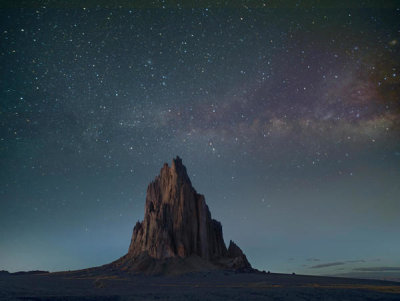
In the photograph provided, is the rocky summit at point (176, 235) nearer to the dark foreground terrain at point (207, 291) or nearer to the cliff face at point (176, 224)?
the cliff face at point (176, 224)

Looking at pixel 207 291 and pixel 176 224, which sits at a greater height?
pixel 176 224

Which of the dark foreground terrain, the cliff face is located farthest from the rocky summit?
the dark foreground terrain

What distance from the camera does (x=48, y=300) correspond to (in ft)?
59.3

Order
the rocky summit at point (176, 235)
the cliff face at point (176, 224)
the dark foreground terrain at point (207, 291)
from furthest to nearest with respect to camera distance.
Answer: the cliff face at point (176, 224) → the rocky summit at point (176, 235) → the dark foreground terrain at point (207, 291)

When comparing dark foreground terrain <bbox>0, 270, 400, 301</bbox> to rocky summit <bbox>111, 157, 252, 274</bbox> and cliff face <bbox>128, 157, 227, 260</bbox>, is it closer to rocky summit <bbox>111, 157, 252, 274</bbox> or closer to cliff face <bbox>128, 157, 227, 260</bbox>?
rocky summit <bbox>111, 157, 252, 274</bbox>

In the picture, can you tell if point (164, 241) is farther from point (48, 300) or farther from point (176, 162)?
point (48, 300)

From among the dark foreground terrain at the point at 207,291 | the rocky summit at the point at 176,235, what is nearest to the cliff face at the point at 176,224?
the rocky summit at the point at 176,235

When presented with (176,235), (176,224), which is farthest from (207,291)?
(176,224)

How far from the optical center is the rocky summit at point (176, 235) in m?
66.5

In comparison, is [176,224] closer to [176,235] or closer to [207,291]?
[176,235]

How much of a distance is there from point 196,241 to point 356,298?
190 ft

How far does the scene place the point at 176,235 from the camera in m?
74.1

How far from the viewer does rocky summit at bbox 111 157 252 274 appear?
66.5 meters

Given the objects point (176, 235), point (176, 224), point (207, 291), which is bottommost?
point (207, 291)
